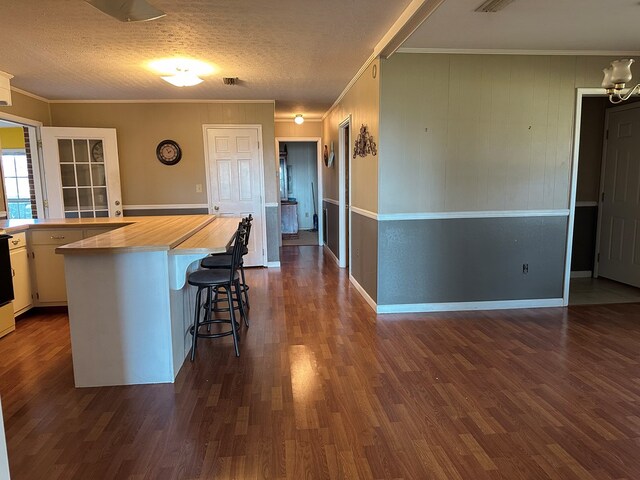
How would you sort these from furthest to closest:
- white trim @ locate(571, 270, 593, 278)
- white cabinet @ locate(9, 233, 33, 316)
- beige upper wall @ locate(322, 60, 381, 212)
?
white trim @ locate(571, 270, 593, 278), beige upper wall @ locate(322, 60, 381, 212), white cabinet @ locate(9, 233, 33, 316)

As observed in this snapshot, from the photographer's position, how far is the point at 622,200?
191 inches

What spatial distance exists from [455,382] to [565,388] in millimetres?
666

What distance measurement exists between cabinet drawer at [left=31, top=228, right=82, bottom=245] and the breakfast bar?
5.46 ft

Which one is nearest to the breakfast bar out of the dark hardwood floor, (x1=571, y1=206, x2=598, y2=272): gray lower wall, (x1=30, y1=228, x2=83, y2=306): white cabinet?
the dark hardwood floor

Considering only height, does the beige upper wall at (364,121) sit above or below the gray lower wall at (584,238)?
above

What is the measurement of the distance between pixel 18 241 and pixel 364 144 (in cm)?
352

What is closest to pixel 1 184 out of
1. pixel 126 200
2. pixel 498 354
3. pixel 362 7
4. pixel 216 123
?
pixel 126 200

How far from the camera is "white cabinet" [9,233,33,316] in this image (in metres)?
3.77

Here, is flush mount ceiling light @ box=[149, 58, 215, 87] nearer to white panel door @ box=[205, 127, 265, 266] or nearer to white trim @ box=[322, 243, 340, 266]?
white panel door @ box=[205, 127, 265, 266]

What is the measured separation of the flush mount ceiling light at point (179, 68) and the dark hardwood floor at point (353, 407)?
2.49 meters

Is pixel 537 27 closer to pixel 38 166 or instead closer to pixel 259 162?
pixel 259 162

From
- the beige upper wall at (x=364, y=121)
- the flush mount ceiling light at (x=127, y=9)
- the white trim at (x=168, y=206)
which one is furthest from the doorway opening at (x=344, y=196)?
the flush mount ceiling light at (x=127, y=9)

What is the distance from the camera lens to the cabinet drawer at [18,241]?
3.72m

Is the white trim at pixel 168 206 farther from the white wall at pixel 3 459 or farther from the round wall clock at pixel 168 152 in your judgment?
the white wall at pixel 3 459
